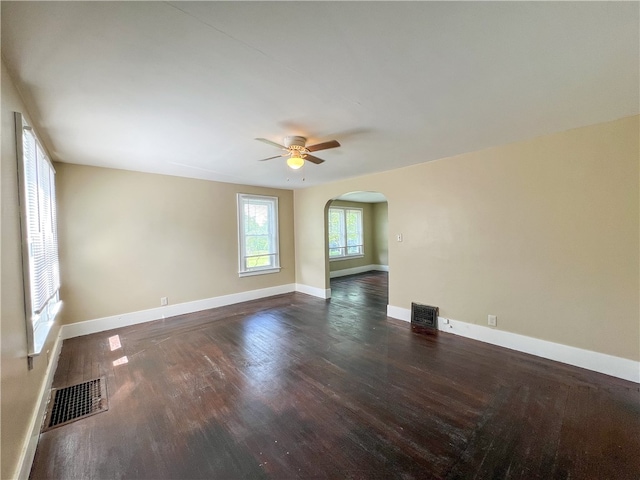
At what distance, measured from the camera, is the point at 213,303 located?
16.5ft

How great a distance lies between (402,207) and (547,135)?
1881mm

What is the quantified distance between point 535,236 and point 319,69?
9.75ft

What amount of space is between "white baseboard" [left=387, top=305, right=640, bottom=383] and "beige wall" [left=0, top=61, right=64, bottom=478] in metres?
4.16

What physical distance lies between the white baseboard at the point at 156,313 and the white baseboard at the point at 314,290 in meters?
0.55

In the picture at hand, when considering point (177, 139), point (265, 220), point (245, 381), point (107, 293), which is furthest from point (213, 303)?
point (177, 139)

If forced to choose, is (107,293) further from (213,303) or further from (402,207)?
(402,207)

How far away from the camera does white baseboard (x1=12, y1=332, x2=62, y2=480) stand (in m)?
1.52

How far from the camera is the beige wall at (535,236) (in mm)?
2463

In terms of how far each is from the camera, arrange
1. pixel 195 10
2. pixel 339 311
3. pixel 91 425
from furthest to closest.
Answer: pixel 339 311, pixel 91 425, pixel 195 10

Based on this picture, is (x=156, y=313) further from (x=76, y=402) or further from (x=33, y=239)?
(x=33, y=239)

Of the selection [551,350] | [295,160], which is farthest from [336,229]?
[551,350]

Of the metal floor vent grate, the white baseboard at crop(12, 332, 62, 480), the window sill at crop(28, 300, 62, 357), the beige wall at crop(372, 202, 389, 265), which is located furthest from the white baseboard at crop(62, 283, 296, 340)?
the beige wall at crop(372, 202, 389, 265)

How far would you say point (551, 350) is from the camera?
286 cm

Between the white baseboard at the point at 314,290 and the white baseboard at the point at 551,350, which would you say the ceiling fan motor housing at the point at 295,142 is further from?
the white baseboard at the point at 314,290
